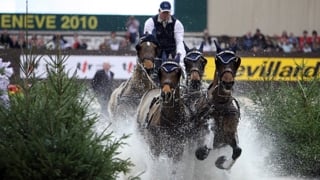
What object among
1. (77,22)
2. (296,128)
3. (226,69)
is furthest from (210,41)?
(226,69)

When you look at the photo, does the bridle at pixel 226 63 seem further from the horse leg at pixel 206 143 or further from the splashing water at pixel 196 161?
the splashing water at pixel 196 161

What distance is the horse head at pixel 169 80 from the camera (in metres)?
8.17

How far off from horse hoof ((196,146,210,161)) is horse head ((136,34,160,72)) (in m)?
1.62

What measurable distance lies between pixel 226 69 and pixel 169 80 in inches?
23.5

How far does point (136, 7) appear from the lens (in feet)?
88.6

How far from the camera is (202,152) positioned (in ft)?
27.3

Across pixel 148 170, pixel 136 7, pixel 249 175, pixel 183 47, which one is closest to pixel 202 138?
pixel 148 170

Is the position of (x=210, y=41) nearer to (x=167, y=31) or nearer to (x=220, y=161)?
(x=167, y=31)

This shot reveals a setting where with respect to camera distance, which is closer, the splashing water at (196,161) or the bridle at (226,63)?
the bridle at (226,63)

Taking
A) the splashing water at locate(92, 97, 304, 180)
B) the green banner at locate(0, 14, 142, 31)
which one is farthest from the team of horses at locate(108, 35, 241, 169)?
the green banner at locate(0, 14, 142, 31)

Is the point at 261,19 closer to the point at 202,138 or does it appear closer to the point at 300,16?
the point at 300,16

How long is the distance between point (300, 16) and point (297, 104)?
1918 centimetres

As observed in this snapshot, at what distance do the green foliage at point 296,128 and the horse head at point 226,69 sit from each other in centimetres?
220

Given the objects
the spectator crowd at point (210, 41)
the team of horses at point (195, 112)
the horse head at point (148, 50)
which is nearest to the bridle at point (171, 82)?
the team of horses at point (195, 112)
